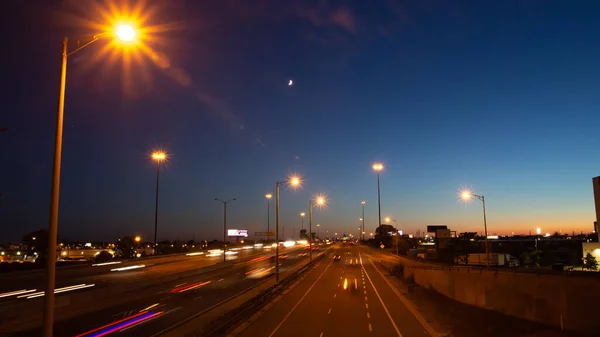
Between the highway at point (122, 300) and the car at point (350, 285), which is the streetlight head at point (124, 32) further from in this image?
the car at point (350, 285)

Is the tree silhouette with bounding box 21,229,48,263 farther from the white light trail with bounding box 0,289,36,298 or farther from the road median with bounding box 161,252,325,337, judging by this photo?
the road median with bounding box 161,252,325,337

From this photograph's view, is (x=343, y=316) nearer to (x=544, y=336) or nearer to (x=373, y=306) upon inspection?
(x=373, y=306)

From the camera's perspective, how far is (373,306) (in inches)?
1286

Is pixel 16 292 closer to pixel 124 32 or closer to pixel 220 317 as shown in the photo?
pixel 220 317

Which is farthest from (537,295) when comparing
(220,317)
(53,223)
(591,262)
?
(591,262)

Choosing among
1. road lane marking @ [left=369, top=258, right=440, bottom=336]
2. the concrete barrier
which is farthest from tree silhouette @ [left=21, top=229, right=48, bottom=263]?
the concrete barrier

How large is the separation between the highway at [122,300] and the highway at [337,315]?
17.4ft

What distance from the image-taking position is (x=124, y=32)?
11836 millimetres

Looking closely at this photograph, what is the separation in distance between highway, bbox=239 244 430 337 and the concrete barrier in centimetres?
554

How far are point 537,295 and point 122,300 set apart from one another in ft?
94.8

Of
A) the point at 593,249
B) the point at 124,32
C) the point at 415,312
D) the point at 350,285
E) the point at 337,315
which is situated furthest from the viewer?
the point at 593,249

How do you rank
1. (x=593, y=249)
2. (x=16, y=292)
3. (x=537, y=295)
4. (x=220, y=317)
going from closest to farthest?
1. (x=220, y=317)
2. (x=537, y=295)
3. (x=16, y=292)
4. (x=593, y=249)

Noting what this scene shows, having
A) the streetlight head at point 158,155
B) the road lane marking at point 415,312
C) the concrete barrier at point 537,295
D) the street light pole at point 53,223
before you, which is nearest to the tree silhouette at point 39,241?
the streetlight head at point 158,155

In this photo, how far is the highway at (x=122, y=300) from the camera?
24.2 meters
